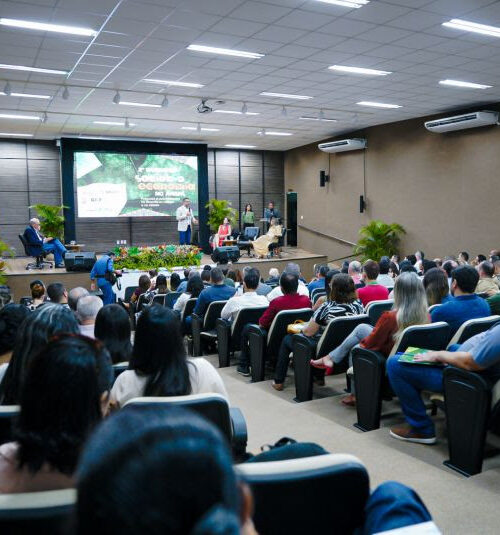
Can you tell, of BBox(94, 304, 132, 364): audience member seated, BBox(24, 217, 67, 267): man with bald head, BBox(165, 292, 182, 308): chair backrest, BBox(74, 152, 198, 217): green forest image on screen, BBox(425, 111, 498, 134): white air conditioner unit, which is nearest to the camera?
BBox(94, 304, 132, 364): audience member seated

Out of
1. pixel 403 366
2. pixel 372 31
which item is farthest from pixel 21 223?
pixel 403 366

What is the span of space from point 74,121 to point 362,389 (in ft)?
36.4

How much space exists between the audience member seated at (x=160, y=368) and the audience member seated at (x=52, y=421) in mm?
942

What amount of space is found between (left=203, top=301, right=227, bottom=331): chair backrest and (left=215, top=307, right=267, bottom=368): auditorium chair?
346 mm

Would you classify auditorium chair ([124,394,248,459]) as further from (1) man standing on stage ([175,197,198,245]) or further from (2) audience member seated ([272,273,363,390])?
(1) man standing on stage ([175,197,198,245])

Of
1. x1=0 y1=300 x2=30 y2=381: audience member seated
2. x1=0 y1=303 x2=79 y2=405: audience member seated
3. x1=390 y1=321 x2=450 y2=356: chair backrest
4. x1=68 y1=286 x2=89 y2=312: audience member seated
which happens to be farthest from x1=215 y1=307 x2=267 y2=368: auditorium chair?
x1=0 y1=303 x2=79 y2=405: audience member seated

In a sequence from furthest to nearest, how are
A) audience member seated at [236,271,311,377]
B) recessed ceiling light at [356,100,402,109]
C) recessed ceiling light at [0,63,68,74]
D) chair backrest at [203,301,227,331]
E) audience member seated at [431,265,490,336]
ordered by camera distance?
recessed ceiling light at [356,100,402,109]
recessed ceiling light at [0,63,68,74]
chair backrest at [203,301,227,331]
audience member seated at [236,271,311,377]
audience member seated at [431,265,490,336]

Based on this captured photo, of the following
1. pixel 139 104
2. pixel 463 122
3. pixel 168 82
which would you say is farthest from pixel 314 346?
pixel 463 122

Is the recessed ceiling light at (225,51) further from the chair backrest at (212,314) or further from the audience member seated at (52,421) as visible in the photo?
the audience member seated at (52,421)

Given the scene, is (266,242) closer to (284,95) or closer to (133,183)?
(133,183)

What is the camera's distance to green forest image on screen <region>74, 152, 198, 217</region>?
15.0m

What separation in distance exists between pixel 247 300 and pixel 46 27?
13.4 ft

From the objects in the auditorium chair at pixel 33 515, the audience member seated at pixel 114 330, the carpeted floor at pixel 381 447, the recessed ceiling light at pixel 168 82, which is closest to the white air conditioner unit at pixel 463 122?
the recessed ceiling light at pixel 168 82

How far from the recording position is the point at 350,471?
1.30m
